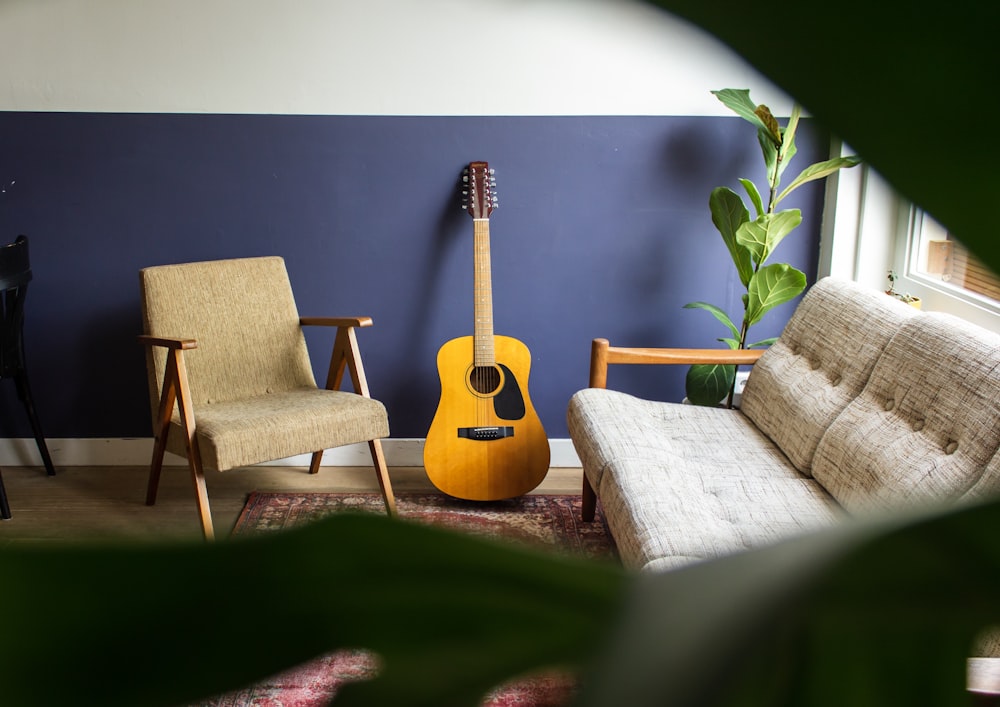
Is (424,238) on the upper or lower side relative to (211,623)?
lower

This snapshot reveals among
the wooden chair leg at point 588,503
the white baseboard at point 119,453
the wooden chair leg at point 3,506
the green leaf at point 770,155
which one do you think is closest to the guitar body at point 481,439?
the wooden chair leg at point 588,503

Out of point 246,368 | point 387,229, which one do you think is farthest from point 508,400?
point 246,368

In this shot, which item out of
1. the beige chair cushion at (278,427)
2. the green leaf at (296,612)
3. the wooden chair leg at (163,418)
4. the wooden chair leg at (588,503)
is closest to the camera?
the green leaf at (296,612)

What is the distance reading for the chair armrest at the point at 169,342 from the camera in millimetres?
2984

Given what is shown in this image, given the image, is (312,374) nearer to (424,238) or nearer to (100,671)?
(424,238)

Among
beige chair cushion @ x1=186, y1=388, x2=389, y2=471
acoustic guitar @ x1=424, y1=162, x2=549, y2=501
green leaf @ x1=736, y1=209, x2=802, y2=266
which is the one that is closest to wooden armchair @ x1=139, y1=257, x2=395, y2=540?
beige chair cushion @ x1=186, y1=388, x2=389, y2=471

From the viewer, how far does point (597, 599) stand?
0.09m

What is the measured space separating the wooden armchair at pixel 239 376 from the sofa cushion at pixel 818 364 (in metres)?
1.20

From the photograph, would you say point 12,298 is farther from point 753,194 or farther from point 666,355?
point 753,194

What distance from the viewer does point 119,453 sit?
12.4ft

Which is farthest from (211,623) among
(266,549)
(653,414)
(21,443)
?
(21,443)

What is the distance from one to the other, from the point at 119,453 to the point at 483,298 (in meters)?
1.60

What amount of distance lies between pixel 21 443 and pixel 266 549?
4.13 meters

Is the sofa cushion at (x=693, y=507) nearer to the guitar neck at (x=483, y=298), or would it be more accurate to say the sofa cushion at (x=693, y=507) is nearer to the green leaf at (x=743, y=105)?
the guitar neck at (x=483, y=298)
